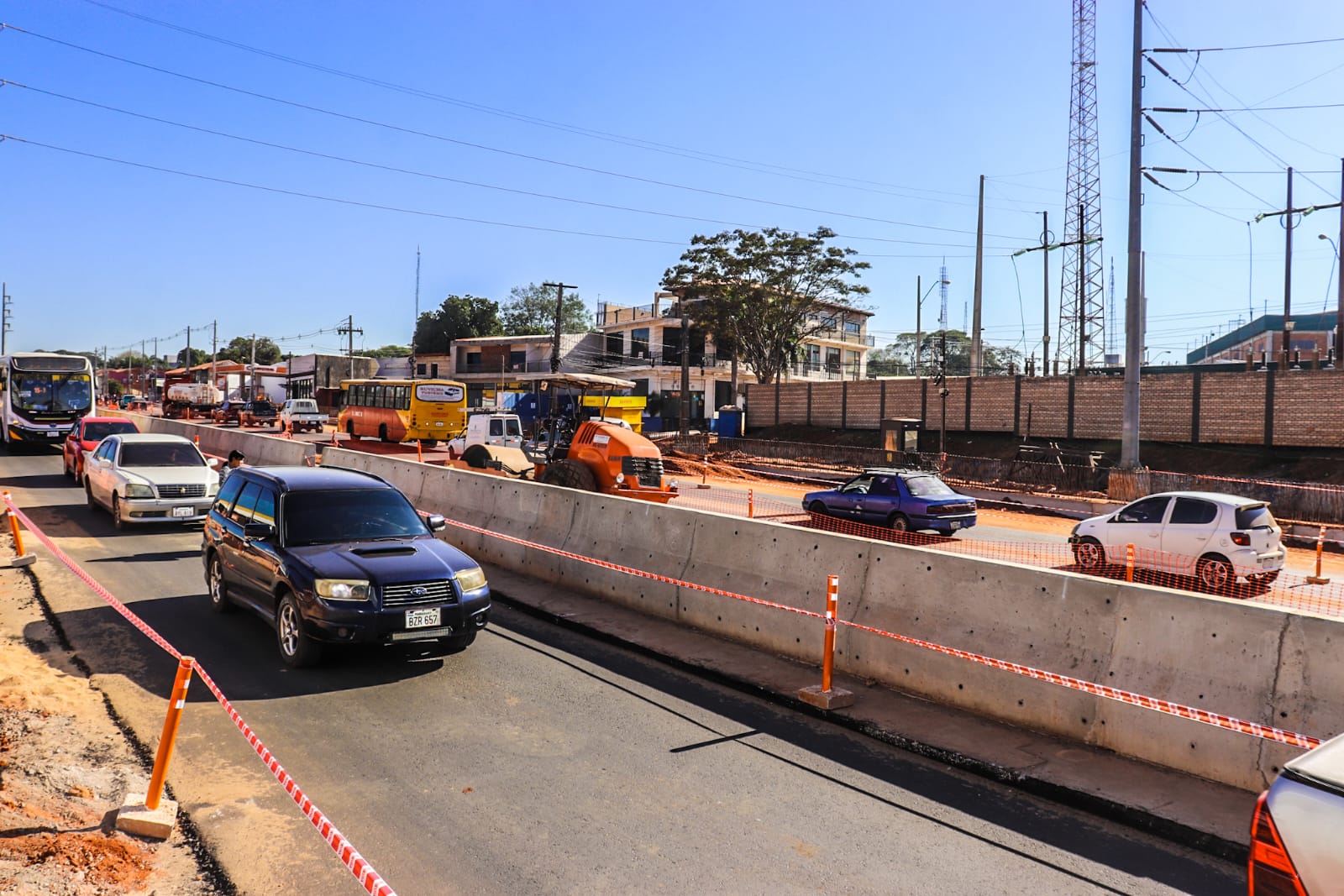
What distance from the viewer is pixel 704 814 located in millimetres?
5699

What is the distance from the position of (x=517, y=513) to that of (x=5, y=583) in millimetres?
6622

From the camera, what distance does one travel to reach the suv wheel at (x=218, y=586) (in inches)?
399

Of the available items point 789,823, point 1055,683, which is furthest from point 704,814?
point 1055,683

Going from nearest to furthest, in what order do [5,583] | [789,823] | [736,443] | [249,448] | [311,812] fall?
[311,812]
[789,823]
[5,583]
[249,448]
[736,443]

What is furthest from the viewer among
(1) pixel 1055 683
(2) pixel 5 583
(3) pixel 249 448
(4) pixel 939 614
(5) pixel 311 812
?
(3) pixel 249 448

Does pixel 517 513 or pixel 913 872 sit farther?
pixel 517 513

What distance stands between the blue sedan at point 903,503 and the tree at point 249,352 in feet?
406

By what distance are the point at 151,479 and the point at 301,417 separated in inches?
1372

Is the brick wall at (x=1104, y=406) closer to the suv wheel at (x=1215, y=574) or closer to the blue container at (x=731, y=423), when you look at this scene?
the blue container at (x=731, y=423)

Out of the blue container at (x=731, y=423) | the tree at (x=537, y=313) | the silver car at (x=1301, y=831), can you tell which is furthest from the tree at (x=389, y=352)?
the silver car at (x=1301, y=831)

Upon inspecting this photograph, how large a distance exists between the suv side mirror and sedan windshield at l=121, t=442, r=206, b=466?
8627 mm

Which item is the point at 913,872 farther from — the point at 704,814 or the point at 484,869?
the point at 484,869

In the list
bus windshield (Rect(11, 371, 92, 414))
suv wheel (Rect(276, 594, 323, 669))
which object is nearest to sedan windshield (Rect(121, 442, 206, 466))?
suv wheel (Rect(276, 594, 323, 669))

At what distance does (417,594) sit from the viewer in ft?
27.0
